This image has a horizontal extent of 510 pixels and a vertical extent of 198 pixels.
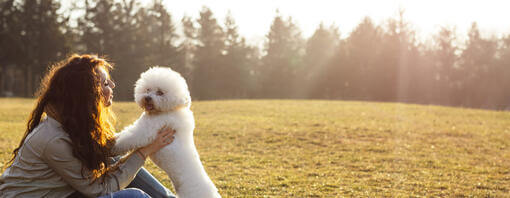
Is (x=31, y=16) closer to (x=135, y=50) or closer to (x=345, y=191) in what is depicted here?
(x=135, y=50)

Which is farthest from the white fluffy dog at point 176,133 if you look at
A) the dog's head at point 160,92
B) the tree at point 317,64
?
the tree at point 317,64

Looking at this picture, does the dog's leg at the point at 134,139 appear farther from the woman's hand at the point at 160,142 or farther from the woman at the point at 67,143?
the woman at the point at 67,143

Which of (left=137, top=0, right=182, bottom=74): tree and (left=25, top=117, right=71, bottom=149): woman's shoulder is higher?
(left=137, top=0, right=182, bottom=74): tree

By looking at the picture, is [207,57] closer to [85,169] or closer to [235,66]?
[235,66]

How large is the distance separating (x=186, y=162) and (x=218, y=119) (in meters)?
11.9

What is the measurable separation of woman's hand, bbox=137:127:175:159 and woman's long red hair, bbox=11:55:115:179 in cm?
33

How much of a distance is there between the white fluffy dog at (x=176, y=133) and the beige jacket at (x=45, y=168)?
506mm

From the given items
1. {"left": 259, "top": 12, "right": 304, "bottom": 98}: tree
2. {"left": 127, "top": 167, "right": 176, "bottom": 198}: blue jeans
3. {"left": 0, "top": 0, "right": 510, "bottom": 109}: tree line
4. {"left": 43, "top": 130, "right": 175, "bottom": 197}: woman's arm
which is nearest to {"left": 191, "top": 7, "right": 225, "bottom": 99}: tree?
{"left": 0, "top": 0, "right": 510, "bottom": 109}: tree line

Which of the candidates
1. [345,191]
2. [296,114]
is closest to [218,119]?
[296,114]

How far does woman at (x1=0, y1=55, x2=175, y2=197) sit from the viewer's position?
2.63 m

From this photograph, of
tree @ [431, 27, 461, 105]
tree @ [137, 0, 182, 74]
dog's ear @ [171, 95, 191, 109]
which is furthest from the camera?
tree @ [431, 27, 461, 105]

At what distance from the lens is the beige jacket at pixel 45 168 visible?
8.55 feet

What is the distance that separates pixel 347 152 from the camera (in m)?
9.45

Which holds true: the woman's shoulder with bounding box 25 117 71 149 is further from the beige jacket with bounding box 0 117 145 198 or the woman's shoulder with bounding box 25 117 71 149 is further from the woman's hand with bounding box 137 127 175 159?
the woman's hand with bounding box 137 127 175 159
